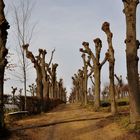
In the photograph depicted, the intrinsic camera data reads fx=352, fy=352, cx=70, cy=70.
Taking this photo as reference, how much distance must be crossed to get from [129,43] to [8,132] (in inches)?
273

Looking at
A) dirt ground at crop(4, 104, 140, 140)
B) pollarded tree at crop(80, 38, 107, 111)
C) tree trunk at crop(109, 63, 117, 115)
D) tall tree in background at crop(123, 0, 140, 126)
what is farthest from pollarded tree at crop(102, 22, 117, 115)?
pollarded tree at crop(80, 38, 107, 111)

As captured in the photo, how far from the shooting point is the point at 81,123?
18844mm

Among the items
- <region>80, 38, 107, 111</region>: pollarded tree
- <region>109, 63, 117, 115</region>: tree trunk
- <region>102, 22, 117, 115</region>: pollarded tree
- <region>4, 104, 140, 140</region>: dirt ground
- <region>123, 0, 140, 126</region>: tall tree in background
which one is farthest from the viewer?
<region>80, 38, 107, 111</region>: pollarded tree

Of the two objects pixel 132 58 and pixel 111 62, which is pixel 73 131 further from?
pixel 111 62

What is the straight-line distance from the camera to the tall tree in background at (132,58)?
621 inches

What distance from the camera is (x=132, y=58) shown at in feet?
53.6

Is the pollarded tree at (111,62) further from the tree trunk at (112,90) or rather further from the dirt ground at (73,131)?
the dirt ground at (73,131)

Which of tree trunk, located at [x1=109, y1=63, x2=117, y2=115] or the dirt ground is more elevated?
tree trunk, located at [x1=109, y1=63, x2=117, y2=115]

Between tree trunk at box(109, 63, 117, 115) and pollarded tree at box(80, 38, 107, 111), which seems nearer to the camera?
tree trunk at box(109, 63, 117, 115)

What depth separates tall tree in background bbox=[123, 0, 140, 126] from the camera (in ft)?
51.8

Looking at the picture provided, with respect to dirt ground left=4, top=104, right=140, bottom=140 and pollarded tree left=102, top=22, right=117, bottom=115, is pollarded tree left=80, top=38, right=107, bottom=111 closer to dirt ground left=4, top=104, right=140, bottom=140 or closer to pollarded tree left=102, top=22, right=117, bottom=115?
pollarded tree left=102, top=22, right=117, bottom=115

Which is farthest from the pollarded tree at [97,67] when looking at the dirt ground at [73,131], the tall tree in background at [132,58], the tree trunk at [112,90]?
the tall tree in background at [132,58]

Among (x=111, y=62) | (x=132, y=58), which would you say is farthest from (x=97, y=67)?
(x=132, y=58)

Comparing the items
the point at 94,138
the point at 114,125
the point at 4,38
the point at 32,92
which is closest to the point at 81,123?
the point at 114,125
